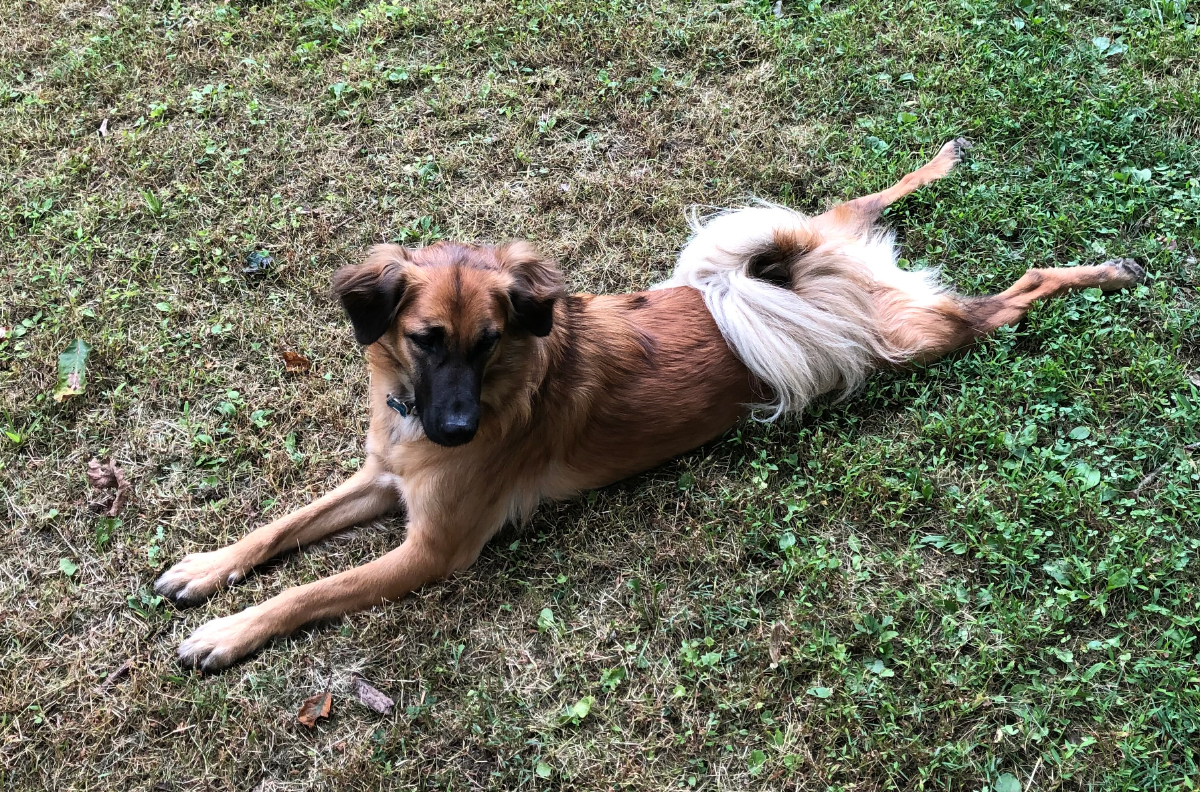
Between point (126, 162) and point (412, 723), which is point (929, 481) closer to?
point (412, 723)

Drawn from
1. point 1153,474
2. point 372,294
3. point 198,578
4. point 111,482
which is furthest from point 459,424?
point 1153,474

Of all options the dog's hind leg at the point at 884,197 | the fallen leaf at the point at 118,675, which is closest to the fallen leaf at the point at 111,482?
the fallen leaf at the point at 118,675

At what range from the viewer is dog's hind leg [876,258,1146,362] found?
362cm

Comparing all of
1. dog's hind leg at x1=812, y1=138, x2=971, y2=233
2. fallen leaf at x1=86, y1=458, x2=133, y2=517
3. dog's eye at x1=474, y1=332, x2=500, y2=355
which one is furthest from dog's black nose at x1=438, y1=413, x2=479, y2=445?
dog's hind leg at x1=812, y1=138, x2=971, y2=233

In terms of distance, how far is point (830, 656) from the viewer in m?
2.94

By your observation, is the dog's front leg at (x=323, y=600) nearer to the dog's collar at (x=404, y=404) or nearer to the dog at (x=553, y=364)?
the dog at (x=553, y=364)

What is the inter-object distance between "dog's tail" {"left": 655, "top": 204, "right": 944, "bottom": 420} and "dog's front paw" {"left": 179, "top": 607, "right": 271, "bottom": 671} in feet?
7.38

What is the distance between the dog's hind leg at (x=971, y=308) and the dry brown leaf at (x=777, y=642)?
1.43 metres

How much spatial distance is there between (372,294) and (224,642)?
146 centimetres

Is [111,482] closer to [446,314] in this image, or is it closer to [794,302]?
[446,314]

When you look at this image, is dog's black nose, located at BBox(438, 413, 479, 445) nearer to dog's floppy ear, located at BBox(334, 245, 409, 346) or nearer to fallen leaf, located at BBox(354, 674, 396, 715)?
dog's floppy ear, located at BBox(334, 245, 409, 346)

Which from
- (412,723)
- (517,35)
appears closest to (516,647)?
(412,723)

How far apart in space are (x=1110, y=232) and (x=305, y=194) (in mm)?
4364

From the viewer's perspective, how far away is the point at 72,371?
386 centimetres
